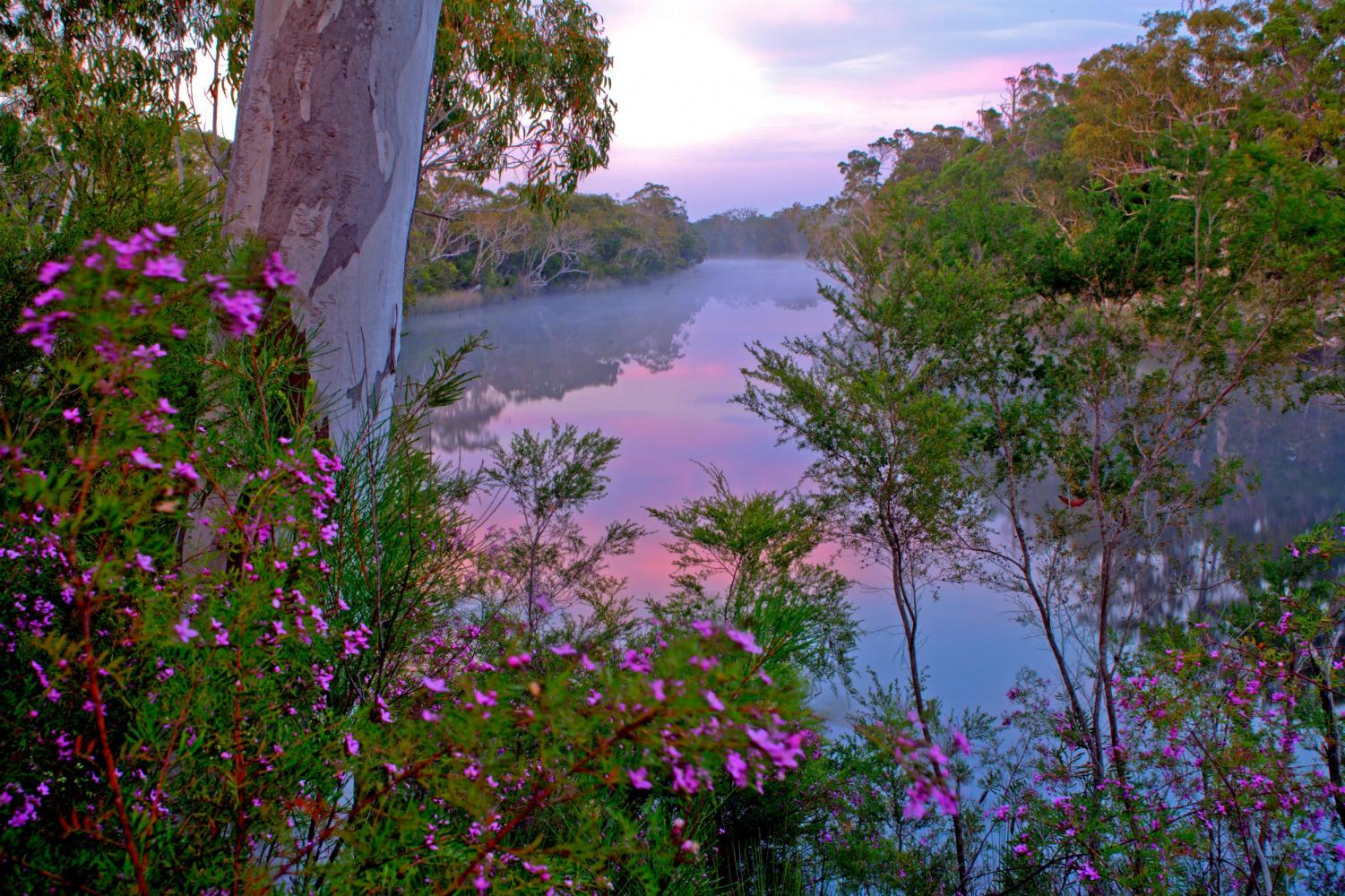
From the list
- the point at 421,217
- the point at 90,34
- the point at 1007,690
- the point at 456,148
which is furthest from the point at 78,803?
the point at 421,217

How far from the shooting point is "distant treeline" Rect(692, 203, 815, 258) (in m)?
53.0

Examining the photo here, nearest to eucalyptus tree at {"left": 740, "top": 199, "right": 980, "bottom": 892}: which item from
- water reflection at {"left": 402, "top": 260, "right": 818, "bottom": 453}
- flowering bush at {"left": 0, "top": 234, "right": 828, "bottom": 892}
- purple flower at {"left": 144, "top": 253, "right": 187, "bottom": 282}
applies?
water reflection at {"left": 402, "top": 260, "right": 818, "bottom": 453}

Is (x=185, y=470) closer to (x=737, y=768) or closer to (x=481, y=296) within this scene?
(x=737, y=768)

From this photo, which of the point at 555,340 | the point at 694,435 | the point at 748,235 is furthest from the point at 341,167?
the point at 748,235

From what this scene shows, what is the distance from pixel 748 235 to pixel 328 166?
2288 inches

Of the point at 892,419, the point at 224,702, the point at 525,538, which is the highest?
the point at 224,702

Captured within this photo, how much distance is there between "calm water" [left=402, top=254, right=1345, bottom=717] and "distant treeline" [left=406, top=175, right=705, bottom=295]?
51.8 inches

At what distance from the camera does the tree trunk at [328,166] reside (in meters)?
1.42

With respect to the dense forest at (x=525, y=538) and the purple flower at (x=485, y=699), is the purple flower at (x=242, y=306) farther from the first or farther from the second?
the purple flower at (x=485, y=699)

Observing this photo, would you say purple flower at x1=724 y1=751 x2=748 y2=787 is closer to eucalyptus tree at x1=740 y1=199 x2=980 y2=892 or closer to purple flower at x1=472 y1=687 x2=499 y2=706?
purple flower at x1=472 y1=687 x2=499 y2=706

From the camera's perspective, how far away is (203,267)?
977 mm

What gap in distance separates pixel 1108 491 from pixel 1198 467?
5663mm

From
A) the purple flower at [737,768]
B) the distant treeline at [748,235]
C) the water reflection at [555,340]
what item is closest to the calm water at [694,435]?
the water reflection at [555,340]

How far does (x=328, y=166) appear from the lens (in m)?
1.44
